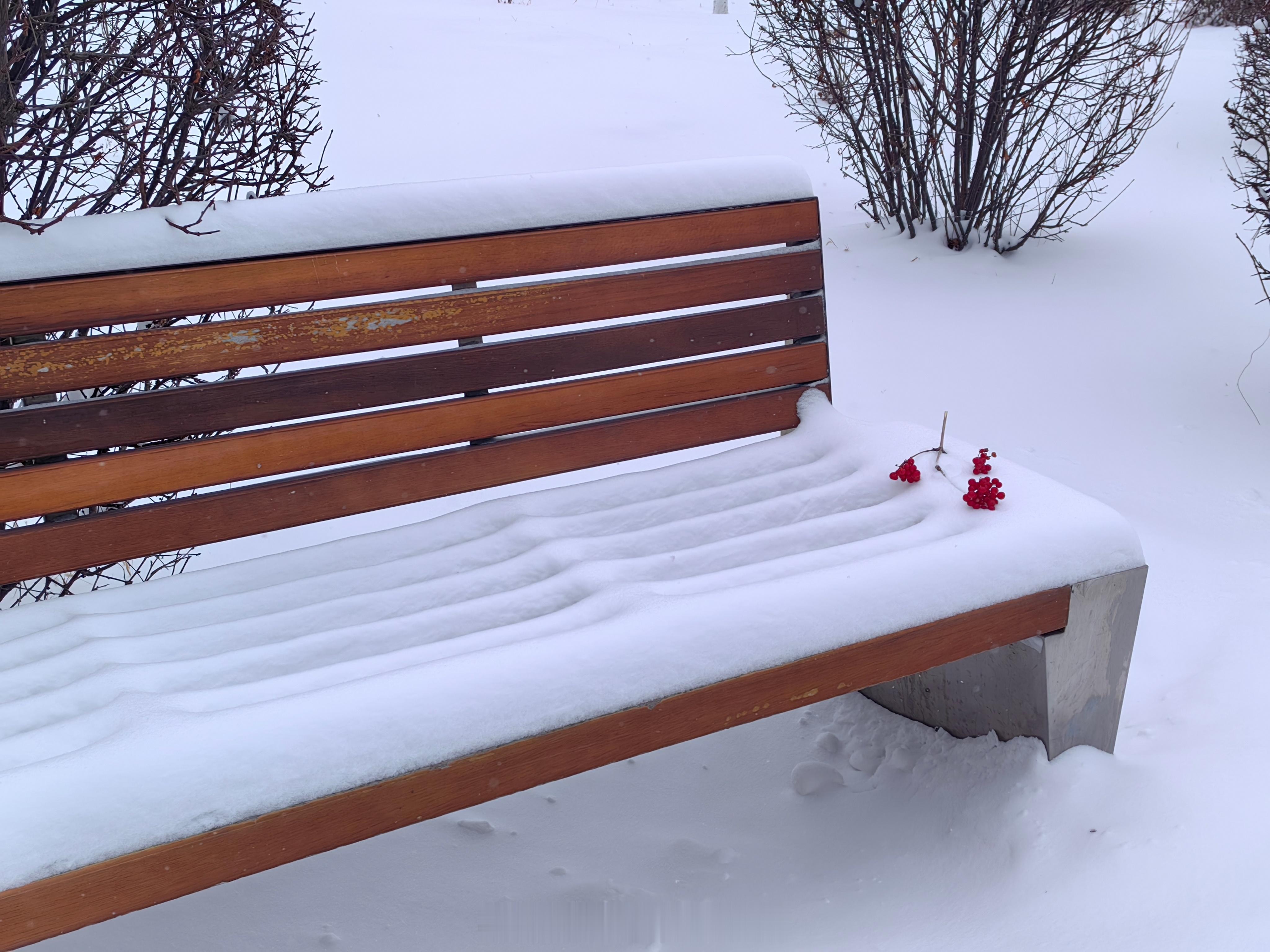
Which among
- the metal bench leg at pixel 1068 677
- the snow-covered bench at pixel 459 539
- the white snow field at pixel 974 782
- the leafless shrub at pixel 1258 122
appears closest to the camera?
the snow-covered bench at pixel 459 539

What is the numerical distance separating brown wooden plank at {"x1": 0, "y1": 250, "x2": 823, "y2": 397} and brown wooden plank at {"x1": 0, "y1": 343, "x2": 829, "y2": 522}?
13 cm

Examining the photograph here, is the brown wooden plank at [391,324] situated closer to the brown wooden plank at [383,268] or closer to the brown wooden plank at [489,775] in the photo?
the brown wooden plank at [383,268]

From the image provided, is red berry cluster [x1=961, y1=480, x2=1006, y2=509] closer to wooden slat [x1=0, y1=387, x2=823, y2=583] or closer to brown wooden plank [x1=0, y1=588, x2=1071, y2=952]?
brown wooden plank [x1=0, y1=588, x2=1071, y2=952]

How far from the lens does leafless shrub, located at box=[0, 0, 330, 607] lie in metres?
2.14

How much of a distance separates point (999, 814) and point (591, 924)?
0.73m

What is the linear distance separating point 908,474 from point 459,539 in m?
0.86

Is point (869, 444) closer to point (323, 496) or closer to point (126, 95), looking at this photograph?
point (323, 496)

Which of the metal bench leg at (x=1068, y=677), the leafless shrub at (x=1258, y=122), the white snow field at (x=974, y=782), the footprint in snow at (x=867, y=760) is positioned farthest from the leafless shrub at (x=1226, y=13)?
the footprint in snow at (x=867, y=760)

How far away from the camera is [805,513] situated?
209 cm

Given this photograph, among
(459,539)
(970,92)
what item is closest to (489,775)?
(459,539)

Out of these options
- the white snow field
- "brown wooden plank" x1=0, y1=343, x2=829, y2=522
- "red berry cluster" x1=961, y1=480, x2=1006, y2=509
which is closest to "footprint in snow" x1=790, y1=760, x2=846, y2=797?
the white snow field

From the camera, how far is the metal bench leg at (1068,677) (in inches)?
73.3

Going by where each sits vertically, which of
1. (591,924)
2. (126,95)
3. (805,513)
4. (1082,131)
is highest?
(126,95)


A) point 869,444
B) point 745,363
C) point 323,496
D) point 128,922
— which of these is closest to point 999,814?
point 869,444
